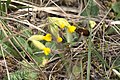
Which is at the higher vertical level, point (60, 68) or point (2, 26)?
point (2, 26)

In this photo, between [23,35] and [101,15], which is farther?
[101,15]

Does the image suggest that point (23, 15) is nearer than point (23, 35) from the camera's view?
No

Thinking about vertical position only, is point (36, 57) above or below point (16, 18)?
below

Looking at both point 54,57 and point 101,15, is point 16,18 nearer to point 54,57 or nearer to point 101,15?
point 54,57

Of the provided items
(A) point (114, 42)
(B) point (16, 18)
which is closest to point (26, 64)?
(B) point (16, 18)

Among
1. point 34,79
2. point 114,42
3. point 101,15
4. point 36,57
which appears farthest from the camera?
point 101,15

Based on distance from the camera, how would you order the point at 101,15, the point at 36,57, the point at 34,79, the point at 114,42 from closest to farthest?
the point at 34,79, the point at 36,57, the point at 114,42, the point at 101,15

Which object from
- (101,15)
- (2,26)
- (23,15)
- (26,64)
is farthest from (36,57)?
(101,15)

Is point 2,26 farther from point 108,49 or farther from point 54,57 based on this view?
point 108,49

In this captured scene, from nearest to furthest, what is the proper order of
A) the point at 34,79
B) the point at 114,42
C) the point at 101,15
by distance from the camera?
the point at 34,79 → the point at 114,42 → the point at 101,15
